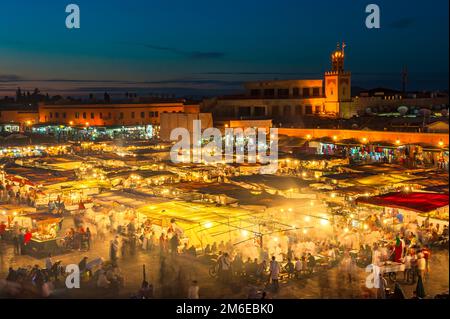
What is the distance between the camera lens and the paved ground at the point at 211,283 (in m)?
8.33

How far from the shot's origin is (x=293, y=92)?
141 ft

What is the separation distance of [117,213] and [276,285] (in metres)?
5.35

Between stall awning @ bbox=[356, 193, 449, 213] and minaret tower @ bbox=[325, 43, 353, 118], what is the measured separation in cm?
3023

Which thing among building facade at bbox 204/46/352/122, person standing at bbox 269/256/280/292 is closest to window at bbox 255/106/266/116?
building facade at bbox 204/46/352/122

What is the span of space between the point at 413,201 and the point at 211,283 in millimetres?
4386

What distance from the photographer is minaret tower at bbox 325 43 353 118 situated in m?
40.9

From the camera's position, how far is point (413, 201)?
33.5 ft

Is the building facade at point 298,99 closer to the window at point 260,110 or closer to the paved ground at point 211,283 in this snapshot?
the window at point 260,110

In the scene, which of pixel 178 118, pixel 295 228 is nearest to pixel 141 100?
pixel 178 118

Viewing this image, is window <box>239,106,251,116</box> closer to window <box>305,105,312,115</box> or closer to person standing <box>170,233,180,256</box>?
window <box>305,105,312,115</box>

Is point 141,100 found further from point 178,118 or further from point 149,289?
point 149,289

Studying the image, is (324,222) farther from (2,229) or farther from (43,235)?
(2,229)

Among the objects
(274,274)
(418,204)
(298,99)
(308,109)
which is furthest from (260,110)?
(274,274)

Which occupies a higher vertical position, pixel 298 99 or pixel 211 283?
pixel 298 99
